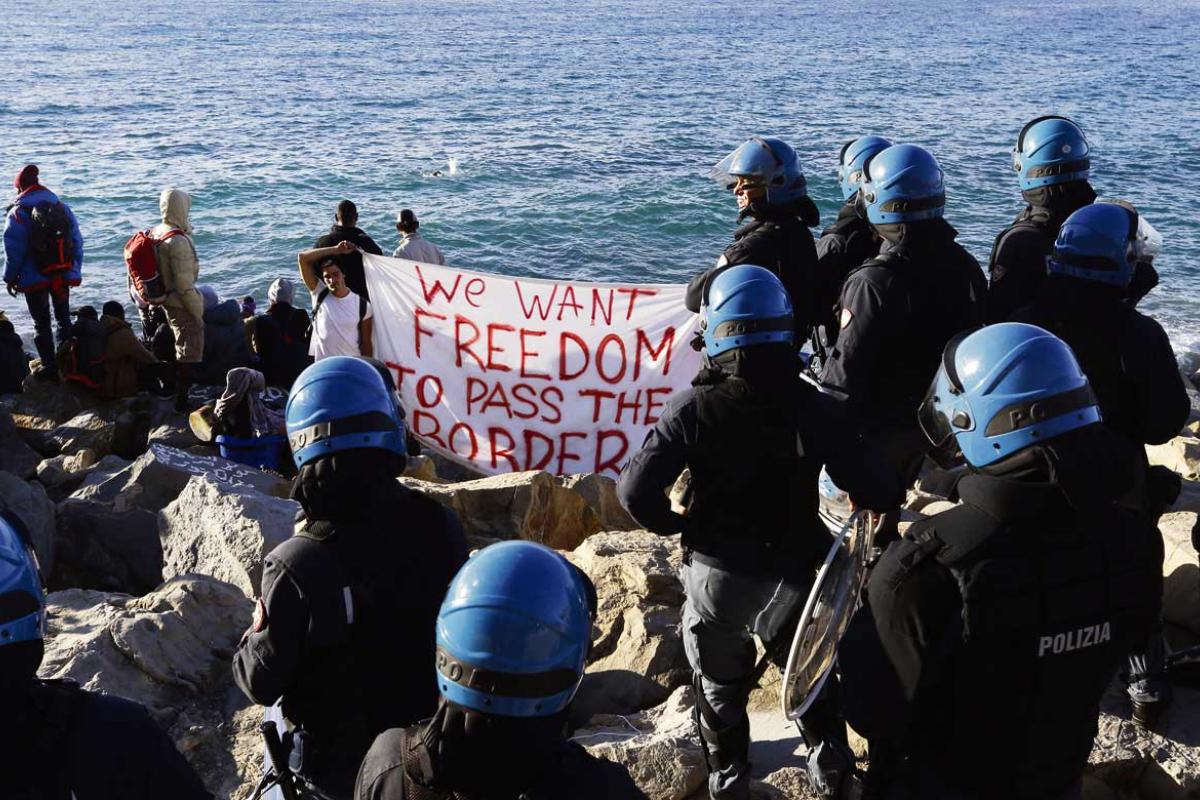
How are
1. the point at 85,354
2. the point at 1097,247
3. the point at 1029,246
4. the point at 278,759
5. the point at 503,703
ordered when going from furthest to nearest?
the point at 85,354, the point at 1029,246, the point at 1097,247, the point at 278,759, the point at 503,703

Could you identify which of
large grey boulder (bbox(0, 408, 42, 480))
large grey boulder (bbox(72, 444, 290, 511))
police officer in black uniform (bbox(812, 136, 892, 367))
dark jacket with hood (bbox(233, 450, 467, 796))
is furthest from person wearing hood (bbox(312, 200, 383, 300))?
dark jacket with hood (bbox(233, 450, 467, 796))

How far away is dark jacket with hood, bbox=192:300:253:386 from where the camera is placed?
1269 cm

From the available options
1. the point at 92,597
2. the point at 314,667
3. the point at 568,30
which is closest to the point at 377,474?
the point at 314,667

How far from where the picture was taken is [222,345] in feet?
42.3

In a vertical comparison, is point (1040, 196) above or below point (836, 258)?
above

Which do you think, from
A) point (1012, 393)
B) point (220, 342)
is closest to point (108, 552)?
point (220, 342)

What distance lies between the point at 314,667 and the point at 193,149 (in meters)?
30.7

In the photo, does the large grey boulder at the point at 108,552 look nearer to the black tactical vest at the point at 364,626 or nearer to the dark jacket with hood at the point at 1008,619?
the black tactical vest at the point at 364,626

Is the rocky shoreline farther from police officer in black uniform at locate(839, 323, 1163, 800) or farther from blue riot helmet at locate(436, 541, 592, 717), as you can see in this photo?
blue riot helmet at locate(436, 541, 592, 717)

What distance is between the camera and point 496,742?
8.02 feet

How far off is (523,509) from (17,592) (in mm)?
4715

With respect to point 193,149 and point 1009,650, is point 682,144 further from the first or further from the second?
point 1009,650

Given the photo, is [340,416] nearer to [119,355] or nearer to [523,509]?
[523,509]

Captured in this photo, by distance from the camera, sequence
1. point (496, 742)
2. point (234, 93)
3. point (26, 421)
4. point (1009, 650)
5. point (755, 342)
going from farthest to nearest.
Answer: point (234, 93), point (26, 421), point (755, 342), point (1009, 650), point (496, 742)
